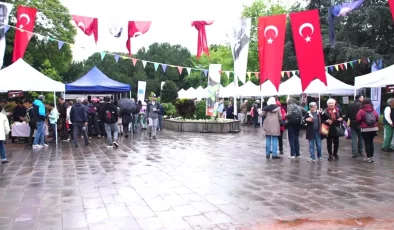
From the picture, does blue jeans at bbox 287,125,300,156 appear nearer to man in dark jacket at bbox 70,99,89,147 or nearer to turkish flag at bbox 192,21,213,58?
turkish flag at bbox 192,21,213,58

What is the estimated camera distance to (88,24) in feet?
37.7

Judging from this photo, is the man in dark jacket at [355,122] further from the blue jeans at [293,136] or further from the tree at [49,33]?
the tree at [49,33]

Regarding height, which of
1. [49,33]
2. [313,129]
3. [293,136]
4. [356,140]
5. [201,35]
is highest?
[49,33]

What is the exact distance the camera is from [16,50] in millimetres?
11477

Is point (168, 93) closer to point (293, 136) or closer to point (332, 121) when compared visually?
point (293, 136)

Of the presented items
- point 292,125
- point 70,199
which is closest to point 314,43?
point 292,125

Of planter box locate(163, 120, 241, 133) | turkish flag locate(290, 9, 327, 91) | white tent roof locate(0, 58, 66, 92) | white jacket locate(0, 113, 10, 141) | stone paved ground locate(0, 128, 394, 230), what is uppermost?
turkish flag locate(290, 9, 327, 91)

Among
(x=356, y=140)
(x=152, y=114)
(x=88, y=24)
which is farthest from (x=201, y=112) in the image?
(x=356, y=140)

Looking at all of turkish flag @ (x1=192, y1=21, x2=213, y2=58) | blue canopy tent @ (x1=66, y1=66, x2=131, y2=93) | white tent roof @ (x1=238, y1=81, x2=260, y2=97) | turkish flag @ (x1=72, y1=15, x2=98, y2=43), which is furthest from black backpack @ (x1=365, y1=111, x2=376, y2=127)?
white tent roof @ (x1=238, y1=81, x2=260, y2=97)

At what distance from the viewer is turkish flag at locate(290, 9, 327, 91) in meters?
10.4

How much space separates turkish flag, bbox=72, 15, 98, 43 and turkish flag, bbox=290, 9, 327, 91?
20.7 feet

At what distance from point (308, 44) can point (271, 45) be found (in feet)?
3.71

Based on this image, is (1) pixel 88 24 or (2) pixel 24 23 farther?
(1) pixel 88 24

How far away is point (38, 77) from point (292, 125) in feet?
29.1
